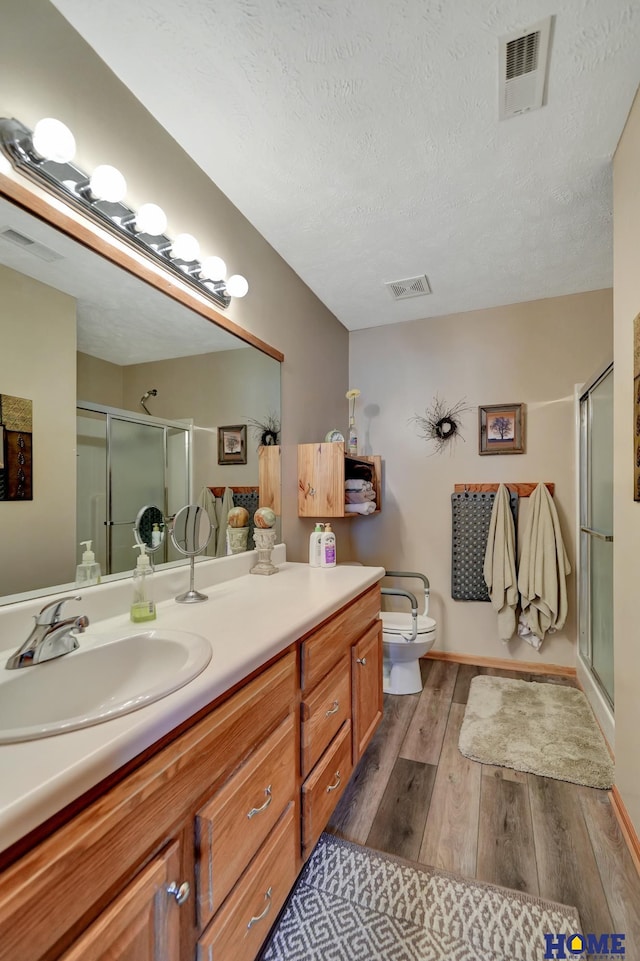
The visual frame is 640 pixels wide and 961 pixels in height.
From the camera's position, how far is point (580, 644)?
264 cm

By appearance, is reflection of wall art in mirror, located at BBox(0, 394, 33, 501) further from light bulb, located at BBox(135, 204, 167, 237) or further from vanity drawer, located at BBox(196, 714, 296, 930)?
vanity drawer, located at BBox(196, 714, 296, 930)

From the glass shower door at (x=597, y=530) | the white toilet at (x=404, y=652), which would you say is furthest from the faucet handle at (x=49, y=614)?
the glass shower door at (x=597, y=530)

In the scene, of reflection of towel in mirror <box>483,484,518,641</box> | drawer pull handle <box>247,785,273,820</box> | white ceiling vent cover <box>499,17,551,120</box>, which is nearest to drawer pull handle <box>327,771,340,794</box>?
drawer pull handle <box>247,785,273,820</box>

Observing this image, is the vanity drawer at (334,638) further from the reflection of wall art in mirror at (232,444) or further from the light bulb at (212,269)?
the light bulb at (212,269)

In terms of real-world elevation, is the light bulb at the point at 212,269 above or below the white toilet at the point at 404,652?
above

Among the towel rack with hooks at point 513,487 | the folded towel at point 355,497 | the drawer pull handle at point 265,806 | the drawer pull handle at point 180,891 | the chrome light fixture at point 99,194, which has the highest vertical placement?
the chrome light fixture at point 99,194

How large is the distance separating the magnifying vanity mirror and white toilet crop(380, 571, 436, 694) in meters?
1.17

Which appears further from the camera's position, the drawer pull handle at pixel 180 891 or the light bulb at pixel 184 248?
the light bulb at pixel 184 248

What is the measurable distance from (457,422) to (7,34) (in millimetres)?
2654

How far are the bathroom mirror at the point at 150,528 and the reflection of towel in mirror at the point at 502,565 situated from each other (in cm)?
211

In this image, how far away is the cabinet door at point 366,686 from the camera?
5.28 feet

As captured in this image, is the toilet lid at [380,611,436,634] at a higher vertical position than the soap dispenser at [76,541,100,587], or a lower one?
lower

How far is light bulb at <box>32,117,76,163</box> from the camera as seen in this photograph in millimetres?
1023

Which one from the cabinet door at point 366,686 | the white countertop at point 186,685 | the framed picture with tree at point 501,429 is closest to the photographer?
the white countertop at point 186,685
